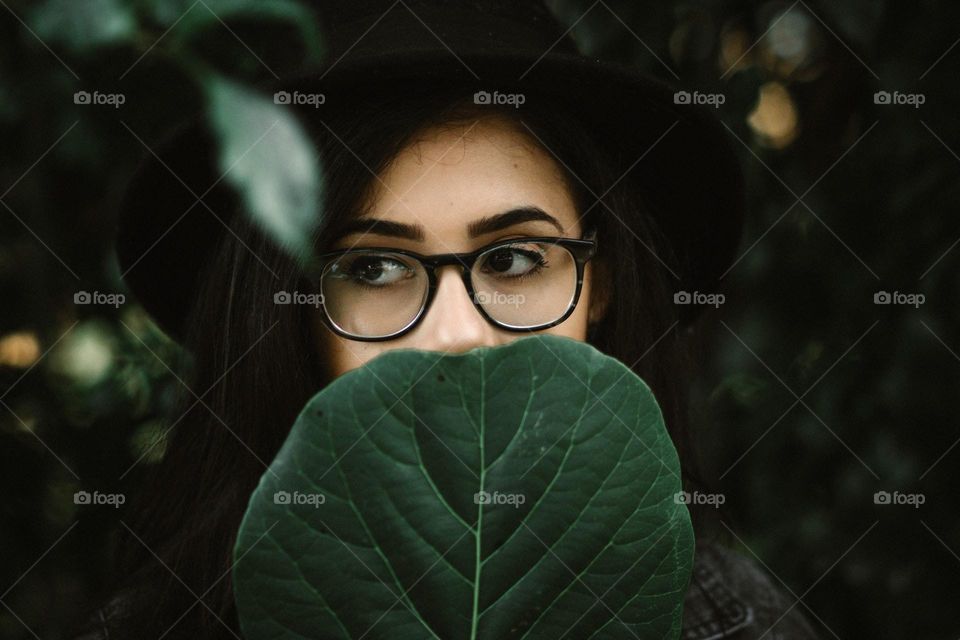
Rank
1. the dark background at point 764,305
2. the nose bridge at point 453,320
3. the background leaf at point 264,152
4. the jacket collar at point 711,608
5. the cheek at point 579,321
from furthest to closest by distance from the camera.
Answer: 1. the jacket collar at point 711,608
2. the dark background at point 764,305
3. the cheek at point 579,321
4. the nose bridge at point 453,320
5. the background leaf at point 264,152

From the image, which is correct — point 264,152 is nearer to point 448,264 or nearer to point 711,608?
point 448,264

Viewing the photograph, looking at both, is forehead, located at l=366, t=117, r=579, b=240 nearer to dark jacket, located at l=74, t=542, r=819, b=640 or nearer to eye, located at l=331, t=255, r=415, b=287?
eye, located at l=331, t=255, r=415, b=287

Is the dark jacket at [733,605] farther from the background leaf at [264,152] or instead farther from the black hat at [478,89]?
the background leaf at [264,152]

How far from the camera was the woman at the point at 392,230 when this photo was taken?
821 millimetres

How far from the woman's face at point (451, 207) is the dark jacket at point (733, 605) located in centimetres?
65

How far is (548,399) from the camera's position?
1.39 feet

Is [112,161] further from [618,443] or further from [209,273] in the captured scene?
[618,443]

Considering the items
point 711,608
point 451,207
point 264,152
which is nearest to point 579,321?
point 451,207

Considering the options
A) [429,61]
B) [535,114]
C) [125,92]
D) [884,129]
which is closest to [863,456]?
[884,129]

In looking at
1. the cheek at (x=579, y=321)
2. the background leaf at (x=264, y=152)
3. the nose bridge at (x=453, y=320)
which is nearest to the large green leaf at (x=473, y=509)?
the background leaf at (x=264, y=152)

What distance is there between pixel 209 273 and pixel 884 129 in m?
1.19

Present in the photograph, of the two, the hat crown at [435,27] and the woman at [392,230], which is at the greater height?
the hat crown at [435,27]

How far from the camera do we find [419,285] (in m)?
0.86

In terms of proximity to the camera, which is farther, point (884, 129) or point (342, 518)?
point (884, 129)
